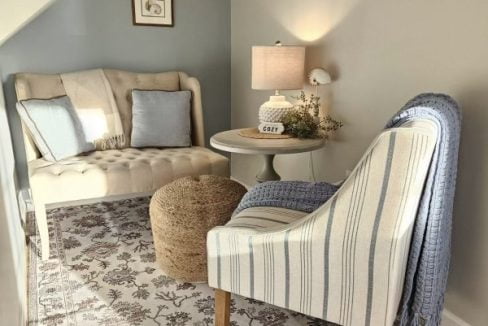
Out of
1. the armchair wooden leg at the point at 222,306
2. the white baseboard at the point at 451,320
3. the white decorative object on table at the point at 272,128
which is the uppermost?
the white decorative object on table at the point at 272,128

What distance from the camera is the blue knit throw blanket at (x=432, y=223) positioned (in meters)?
1.19

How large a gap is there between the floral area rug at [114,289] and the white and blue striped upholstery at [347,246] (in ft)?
1.38

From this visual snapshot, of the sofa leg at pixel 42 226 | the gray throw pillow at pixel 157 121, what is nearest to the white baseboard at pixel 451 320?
the gray throw pillow at pixel 157 121

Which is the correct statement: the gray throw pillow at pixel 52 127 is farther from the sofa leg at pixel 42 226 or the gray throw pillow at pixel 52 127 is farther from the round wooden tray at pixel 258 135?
the round wooden tray at pixel 258 135

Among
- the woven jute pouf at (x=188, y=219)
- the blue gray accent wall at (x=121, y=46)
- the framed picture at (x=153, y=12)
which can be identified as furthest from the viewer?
the framed picture at (x=153, y=12)

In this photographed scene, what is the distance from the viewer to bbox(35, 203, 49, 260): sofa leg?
7.20ft

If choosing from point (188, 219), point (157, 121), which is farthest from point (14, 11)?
point (157, 121)

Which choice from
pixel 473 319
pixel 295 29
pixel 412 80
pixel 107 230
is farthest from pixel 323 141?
pixel 107 230

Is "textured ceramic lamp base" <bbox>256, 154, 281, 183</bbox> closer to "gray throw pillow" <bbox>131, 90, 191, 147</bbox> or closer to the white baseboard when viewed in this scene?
"gray throw pillow" <bbox>131, 90, 191, 147</bbox>

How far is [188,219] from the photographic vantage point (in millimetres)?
1946

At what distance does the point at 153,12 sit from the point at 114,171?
1449mm

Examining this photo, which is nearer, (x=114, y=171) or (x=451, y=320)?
(x=451, y=320)

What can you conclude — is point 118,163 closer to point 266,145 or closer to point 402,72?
point 266,145

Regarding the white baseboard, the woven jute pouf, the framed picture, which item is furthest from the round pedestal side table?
the framed picture
